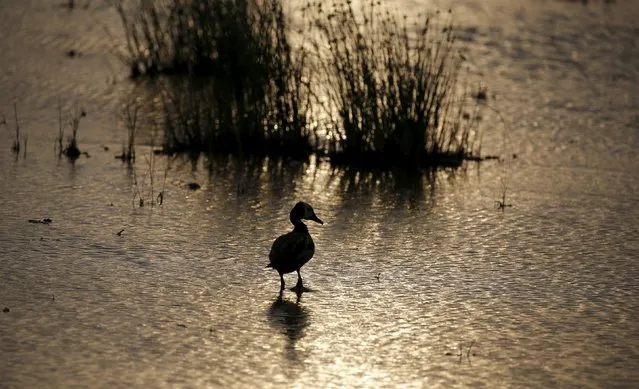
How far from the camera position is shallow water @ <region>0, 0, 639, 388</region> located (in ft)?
19.8

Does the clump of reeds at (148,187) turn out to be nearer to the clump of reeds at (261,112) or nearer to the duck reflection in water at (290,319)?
the clump of reeds at (261,112)

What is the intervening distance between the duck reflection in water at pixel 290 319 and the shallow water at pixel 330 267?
0.06 ft

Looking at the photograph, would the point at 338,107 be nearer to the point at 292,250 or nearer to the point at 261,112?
the point at 261,112

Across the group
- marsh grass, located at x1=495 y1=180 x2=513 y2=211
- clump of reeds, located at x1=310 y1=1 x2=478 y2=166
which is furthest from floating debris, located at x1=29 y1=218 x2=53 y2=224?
marsh grass, located at x1=495 y1=180 x2=513 y2=211

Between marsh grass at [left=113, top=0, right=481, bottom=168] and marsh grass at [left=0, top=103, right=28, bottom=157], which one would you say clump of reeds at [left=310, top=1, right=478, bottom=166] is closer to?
marsh grass at [left=113, top=0, right=481, bottom=168]

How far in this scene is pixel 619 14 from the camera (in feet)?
69.6

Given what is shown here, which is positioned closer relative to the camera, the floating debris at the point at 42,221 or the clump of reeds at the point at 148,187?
the floating debris at the point at 42,221

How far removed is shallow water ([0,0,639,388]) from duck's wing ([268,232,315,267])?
21cm

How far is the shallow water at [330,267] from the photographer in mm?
6035

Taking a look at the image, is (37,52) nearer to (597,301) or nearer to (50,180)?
(50,180)

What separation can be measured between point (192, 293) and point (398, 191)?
3558 mm

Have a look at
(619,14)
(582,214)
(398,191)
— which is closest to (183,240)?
(398,191)

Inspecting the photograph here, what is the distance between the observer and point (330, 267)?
7.88 metres

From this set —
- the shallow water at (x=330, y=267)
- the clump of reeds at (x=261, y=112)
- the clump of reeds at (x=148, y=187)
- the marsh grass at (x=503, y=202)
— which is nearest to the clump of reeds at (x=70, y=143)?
the shallow water at (x=330, y=267)
